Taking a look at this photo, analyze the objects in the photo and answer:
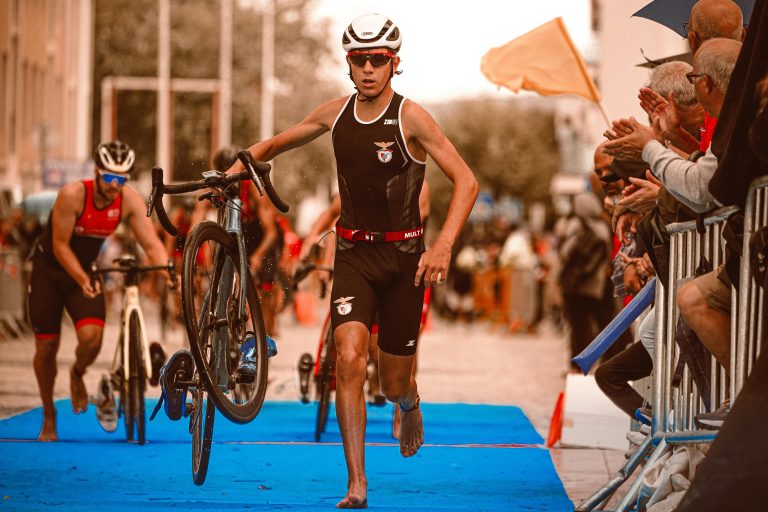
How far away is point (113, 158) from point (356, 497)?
4502 mm

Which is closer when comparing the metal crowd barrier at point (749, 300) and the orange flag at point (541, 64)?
the metal crowd barrier at point (749, 300)

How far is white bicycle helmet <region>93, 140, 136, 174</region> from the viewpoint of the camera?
37.1 feet

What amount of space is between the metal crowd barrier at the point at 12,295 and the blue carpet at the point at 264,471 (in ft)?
33.4

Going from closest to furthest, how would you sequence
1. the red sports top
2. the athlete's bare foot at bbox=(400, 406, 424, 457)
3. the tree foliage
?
the athlete's bare foot at bbox=(400, 406, 424, 457) < the red sports top < the tree foliage

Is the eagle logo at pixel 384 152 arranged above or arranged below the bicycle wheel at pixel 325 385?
above

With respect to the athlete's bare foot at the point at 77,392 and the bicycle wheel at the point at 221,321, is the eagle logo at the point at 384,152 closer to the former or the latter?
the bicycle wheel at the point at 221,321

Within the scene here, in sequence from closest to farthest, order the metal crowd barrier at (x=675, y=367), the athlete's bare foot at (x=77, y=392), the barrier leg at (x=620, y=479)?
the metal crowd barrier at (x=675, y=367) < the barrier leg at (x=620, y=479) < the athlete's bare foot at (x=77, y=392)

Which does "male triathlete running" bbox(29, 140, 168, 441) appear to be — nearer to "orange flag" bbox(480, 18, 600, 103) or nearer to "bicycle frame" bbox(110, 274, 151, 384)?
"bicycle frame" bbox(110, 274, 151, 384)

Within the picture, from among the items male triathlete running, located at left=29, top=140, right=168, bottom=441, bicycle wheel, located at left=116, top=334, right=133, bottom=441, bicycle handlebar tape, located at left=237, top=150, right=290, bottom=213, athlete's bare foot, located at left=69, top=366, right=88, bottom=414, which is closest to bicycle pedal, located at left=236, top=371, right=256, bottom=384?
bicycle handlebar tape, located at left=237, top=150, right=290, bottom=213

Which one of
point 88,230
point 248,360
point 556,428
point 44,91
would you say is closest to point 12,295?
point 88,230

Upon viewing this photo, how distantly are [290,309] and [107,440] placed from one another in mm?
24938

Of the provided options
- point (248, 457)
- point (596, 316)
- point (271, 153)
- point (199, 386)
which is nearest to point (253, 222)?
point (271, 153)

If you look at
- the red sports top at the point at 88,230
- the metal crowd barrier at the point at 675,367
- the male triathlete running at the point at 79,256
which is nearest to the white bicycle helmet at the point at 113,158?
the male triathlete running at the point at 79,256

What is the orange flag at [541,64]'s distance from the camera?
43.0 ft
